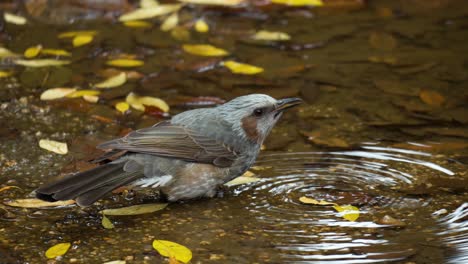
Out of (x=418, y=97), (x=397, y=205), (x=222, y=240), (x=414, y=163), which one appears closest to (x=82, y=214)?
(x=222, y=240)

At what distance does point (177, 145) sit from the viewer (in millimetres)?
5645

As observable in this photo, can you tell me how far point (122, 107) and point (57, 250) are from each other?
100 inches

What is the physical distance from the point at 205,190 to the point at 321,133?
59.0 inches

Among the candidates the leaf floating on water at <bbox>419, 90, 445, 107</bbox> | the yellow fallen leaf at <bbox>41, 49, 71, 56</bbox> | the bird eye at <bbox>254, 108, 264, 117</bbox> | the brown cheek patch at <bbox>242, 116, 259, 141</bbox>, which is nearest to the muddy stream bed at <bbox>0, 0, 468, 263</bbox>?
the leaf floating on water at <bbox>419, 90, 445, 107</bbox>

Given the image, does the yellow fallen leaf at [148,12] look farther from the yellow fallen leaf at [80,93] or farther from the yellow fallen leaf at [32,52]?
the yellow fallen leaf at [80,93]

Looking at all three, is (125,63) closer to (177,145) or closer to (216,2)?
(216,2)

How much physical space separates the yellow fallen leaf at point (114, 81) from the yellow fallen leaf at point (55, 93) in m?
0.32

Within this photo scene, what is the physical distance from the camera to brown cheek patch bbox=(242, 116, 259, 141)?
5.78 metres

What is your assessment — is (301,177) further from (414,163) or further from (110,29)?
(110,29)

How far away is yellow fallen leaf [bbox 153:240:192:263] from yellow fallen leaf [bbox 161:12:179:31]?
4680mm

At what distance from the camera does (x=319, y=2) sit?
962 cm

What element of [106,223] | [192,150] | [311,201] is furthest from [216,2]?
[106,223]

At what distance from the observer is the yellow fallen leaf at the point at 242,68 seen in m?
8.05

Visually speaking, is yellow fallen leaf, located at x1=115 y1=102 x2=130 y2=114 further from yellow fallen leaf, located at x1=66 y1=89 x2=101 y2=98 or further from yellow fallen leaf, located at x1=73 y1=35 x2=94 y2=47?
yellow fallen leaf, located at x1=73 y1=35 x2=94 y2=47
